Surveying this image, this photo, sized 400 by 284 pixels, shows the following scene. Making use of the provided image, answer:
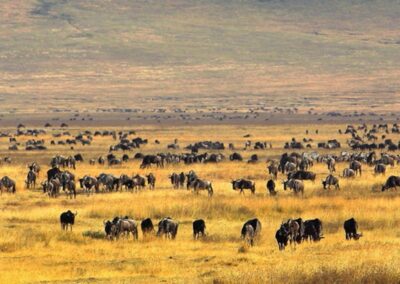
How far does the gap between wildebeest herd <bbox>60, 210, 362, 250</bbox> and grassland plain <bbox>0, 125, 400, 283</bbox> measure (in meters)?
0.33

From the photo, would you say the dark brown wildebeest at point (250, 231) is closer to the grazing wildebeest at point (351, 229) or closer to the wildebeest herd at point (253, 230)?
the wildebeest herd at point (253, 230)

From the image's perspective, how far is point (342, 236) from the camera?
94.6 ft

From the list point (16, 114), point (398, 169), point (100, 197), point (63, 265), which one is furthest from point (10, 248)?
point (16, 114)

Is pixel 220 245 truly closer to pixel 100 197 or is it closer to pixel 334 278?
pixel 334 278

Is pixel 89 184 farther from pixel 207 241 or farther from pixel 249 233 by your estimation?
pixel 249 233

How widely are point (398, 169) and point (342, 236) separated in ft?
77.5

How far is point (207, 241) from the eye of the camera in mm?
28062

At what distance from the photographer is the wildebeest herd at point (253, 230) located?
26.5 metres

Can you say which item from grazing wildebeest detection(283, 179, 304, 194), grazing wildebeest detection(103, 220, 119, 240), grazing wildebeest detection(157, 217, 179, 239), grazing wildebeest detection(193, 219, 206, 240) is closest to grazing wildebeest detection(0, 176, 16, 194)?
grazing wildebeest detection(283, 179, 304, 194)

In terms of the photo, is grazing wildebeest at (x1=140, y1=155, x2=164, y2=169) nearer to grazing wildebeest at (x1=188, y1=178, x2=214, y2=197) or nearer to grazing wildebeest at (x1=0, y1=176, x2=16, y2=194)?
grazing wildebeest at (x1=0, y1=176, x2=16, y2=194)

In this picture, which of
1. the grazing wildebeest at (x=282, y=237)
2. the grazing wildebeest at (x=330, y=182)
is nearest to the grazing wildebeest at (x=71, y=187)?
the grazing wildebeest at (x=330, y=182)

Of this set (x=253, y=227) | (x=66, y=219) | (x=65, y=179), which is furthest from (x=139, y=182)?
(x=253, y=227)

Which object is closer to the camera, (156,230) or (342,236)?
(342,236)

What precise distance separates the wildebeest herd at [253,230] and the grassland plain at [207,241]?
325mm
